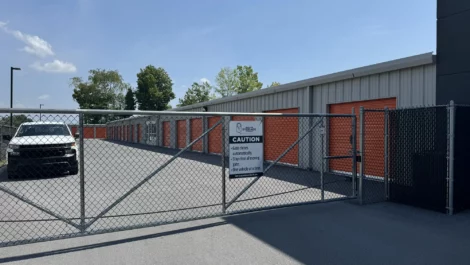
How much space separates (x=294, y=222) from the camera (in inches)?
224

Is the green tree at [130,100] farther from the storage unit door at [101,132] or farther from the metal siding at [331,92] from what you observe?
the metal siding at [331,92]

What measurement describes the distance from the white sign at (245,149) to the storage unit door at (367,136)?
3747 mm

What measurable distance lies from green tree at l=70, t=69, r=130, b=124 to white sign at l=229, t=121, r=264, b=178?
62.9m

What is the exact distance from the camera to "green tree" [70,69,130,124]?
65125 millimetres

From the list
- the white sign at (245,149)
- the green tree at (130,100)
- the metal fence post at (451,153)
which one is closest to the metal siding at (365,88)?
the metal fence post at (451,153)

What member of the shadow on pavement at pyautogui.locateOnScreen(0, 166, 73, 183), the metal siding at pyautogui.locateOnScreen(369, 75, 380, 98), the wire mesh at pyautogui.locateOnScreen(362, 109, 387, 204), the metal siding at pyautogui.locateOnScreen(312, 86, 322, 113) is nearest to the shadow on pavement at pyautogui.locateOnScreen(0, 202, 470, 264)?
the wire mesh at pyautogui.locateOnScreen(362, 109, 387, 204)

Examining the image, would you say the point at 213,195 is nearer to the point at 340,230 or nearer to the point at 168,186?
the point at 168,186

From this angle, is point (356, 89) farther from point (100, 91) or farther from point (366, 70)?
point (100, 91)

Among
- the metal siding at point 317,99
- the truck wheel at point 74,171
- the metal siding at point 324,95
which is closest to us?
the truck wheel at point 74,171

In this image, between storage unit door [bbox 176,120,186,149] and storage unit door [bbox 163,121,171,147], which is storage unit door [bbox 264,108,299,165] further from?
storage unit door [bbox 163,121,171,147]

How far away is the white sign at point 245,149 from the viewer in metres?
5.96

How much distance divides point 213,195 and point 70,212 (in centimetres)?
317

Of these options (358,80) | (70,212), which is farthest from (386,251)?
(358,80)

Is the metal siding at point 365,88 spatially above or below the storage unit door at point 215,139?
above
